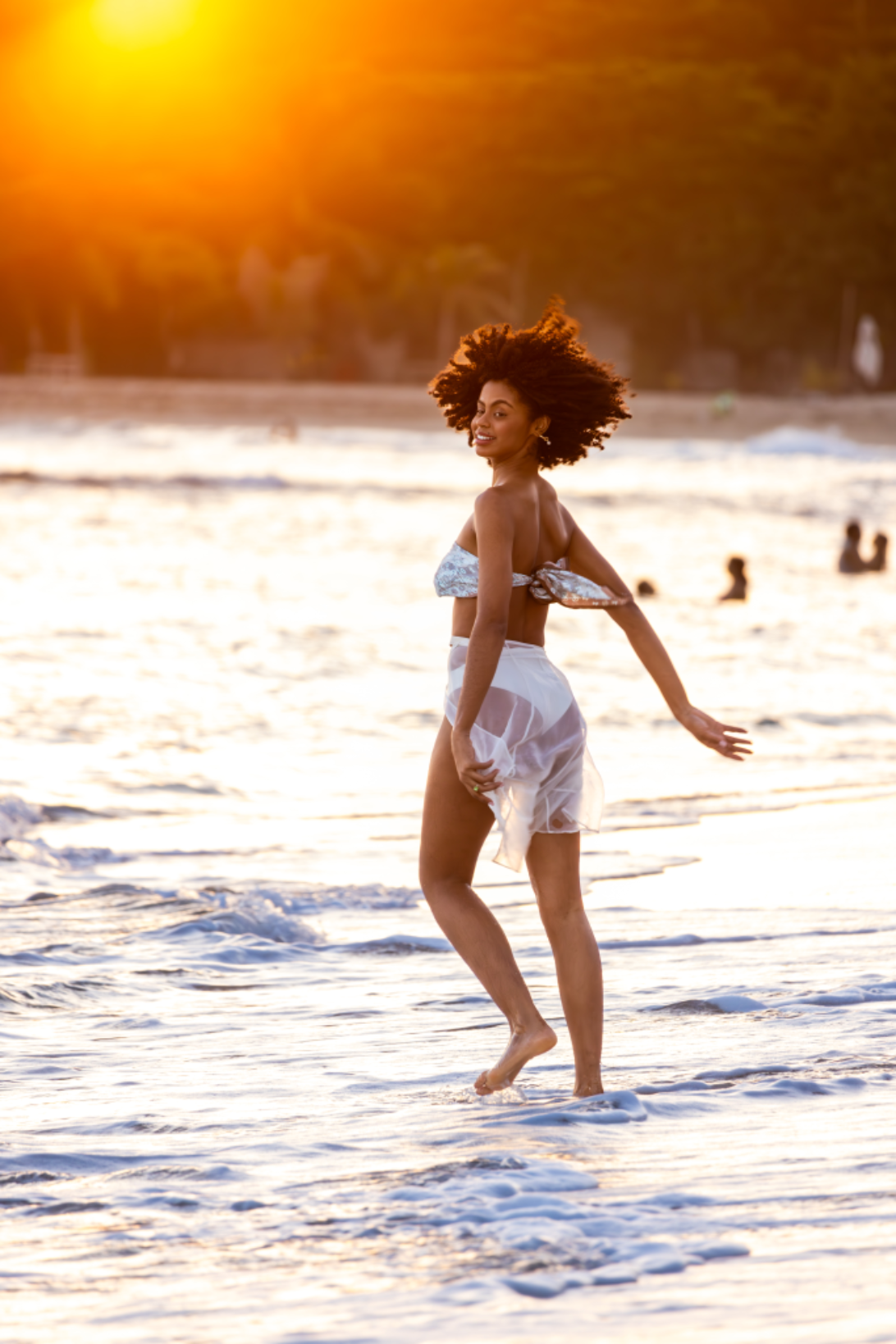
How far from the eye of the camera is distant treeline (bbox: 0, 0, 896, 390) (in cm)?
8869

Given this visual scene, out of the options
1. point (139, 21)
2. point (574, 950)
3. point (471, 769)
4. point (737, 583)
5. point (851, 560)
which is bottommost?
point (574, 950)

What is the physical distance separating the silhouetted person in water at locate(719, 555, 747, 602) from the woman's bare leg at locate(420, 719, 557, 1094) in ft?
47.6

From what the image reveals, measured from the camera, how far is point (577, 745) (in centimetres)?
403

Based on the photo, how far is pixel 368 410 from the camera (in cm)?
7131

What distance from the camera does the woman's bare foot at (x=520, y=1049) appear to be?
13.3 feet

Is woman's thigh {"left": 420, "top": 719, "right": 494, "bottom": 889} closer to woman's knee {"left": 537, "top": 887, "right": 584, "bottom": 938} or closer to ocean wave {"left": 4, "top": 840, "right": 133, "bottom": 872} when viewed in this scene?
woman's knee {"left": 537, "top": 887, "right": 584, "bottom": 938}

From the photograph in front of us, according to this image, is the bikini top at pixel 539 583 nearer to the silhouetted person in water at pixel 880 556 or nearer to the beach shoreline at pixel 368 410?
the silhouetted person in water at pixel 880 556

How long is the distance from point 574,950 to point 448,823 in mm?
397

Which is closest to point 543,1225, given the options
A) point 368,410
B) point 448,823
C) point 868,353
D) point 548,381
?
point 448,823

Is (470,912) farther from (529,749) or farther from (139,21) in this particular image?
(139,21)

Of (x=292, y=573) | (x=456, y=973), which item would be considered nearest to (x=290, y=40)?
(x=292, y=573)

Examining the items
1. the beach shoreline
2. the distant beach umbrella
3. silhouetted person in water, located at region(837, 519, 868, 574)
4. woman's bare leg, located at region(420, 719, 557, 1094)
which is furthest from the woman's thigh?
the distant beach umbrella

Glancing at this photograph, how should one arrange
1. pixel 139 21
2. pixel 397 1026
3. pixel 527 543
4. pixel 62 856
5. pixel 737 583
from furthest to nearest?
pixel 139 21 < pixel 737 583 < pixel 62 856 < pixel 397 1026 < pixel 527 543

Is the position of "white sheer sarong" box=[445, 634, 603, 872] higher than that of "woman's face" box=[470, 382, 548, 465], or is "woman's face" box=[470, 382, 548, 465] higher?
"woman's face" box=[470, 382, 548, 465]
